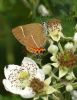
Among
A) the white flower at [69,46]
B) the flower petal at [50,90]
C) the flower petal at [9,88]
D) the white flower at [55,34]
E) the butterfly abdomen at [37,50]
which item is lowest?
the flower petal at [50,90]

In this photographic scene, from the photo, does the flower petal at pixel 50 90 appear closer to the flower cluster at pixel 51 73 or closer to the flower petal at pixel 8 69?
the flower cluster at pixel 51 73

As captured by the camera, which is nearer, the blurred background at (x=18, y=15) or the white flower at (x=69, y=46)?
the white flower at (x=69, y=46)

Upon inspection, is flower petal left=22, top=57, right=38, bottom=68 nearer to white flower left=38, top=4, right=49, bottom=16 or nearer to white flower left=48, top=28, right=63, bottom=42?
white flower left=48, top=28, right=63, bottom=42

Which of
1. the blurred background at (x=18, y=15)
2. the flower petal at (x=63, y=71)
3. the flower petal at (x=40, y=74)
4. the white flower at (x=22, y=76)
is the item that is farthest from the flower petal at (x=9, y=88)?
the blurred background at (x=18, y=15)

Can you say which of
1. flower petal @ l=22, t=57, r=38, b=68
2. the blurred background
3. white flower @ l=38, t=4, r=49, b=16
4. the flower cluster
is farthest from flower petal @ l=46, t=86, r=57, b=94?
white flower @ l=38, t=4, r=49, b=16

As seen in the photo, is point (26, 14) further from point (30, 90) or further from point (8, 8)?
point (30, 90)

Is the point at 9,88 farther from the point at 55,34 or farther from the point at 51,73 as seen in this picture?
the point at 55,34

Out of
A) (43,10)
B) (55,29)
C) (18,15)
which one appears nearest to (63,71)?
(55,29)
